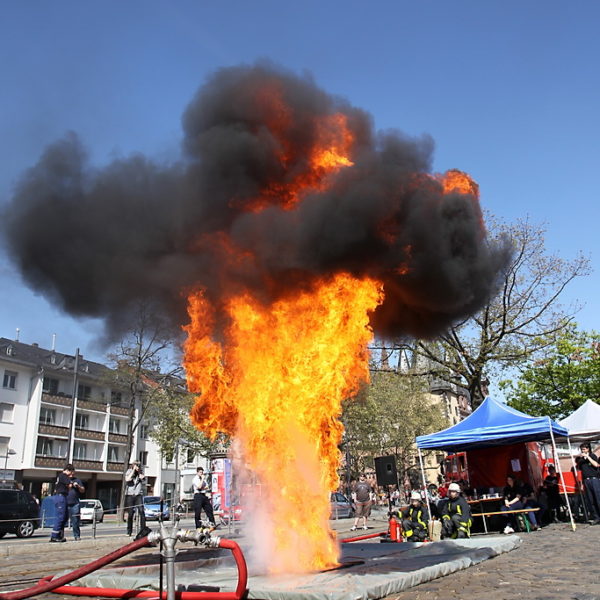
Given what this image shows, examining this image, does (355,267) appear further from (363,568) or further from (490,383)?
(490,383)

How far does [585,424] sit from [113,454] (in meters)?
52.5

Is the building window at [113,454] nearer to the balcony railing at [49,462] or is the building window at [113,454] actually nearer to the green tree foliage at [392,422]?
the balcony railing at [49,462]

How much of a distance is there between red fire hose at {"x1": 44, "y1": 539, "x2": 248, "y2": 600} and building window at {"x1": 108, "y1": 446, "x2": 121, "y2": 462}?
185ft

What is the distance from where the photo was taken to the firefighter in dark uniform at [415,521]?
512 inches

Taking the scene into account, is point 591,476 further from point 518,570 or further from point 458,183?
point 458,183

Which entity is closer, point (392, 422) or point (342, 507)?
point (342, 507)

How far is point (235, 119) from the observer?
9648 millimetres

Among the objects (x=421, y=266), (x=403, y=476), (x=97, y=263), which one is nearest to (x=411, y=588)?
(x=421, y=266)

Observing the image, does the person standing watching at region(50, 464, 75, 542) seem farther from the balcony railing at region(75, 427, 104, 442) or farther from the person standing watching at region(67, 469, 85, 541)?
the balcony railing at region(75, 427, 104, 442)

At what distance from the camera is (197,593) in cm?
629

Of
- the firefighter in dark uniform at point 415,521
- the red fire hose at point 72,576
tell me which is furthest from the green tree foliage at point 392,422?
the red fire hose at point 72,576

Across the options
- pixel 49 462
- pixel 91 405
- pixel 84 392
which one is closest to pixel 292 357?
pixel 49 462

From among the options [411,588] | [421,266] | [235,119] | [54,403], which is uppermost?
[54,403]

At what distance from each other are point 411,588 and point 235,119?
777 cm
